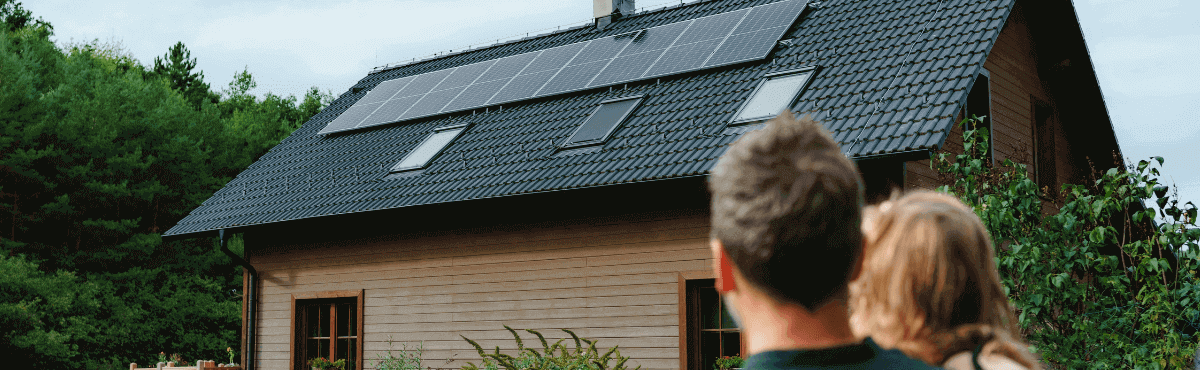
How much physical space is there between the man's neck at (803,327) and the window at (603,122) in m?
9.82

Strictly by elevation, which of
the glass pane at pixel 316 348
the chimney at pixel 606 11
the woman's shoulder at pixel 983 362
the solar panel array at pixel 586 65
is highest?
the chimney at pixel 606 11

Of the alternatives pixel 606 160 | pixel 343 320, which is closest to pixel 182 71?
pixel 343 320

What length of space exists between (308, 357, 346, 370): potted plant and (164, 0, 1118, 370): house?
0.64 ft

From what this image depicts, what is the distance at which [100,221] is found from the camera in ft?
A: 77.6

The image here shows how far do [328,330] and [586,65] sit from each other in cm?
465

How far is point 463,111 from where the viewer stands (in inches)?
555

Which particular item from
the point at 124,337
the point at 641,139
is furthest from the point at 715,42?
the point at 124,337

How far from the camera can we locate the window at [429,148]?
512 inches

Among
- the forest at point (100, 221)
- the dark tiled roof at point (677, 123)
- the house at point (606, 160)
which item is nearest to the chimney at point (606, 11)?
the house at point (606, 160)

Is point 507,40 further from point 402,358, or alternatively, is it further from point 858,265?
point 858,265

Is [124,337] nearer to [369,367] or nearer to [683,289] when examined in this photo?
[369,367]

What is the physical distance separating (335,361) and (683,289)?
16.4 ft

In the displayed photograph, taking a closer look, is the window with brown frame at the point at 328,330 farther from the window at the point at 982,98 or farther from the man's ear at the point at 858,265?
the man's ear at the point at 858,265

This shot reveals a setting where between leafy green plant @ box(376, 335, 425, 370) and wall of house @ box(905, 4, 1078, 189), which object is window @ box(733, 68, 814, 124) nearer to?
wall of house @ box(905, 4, 1078, 189)
